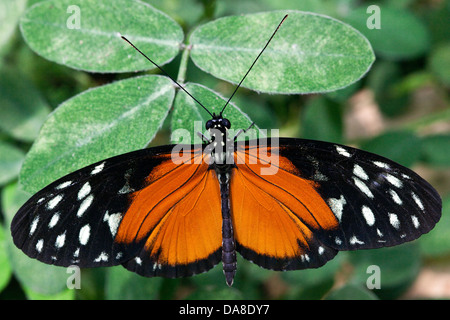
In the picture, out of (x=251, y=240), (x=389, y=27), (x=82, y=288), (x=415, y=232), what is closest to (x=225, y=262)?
(x=251, y=240)

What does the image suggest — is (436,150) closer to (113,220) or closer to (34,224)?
(113,220)

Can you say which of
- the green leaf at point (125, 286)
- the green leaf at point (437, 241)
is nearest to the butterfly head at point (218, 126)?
the green leaf at point (125, 286)

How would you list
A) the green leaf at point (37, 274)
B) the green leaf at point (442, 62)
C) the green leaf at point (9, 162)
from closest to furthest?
the green leaf at point (37, 274) < the green leaf at point (9, 162) < the green leaf at point (442, 62)

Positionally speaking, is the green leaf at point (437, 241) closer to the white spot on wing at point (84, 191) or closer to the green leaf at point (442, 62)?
the green leaf at point (442, 62)

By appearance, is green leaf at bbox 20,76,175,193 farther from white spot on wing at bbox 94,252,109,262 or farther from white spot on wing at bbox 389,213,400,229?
white spot on wing at bbox 389,213,400,229

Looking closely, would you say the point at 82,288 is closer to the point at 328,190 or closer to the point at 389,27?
the point at 328,190
